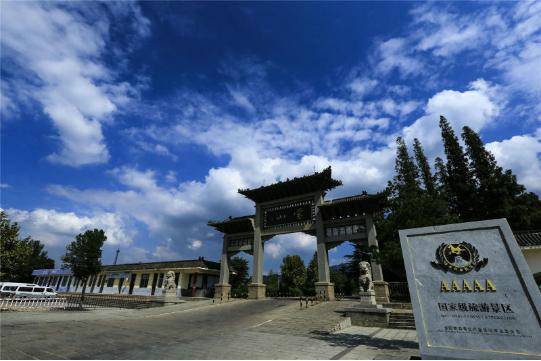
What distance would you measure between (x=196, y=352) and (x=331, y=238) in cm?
1934

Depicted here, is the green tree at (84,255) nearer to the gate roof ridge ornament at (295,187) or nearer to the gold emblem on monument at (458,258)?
the gate roof ridge ornament at (295,187)

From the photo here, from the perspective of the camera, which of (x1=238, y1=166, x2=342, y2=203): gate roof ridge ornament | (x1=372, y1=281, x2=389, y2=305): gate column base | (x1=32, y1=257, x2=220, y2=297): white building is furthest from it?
(x1=32, y1=257, x2=220, y2=297): white building

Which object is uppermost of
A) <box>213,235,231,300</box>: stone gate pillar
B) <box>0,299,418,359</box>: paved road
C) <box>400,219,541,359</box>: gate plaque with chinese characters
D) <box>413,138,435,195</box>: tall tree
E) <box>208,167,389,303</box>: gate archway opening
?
<box>413,138,435,195</box>: tall tree

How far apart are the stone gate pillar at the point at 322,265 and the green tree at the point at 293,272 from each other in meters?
14.7

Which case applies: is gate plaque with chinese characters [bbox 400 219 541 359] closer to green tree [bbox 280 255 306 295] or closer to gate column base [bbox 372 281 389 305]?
gate column base [bbox 372 281 389 305]

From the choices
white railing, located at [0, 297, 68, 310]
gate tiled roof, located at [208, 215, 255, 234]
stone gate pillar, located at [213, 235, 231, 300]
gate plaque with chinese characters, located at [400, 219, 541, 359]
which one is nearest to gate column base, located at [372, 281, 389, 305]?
gate tiled roof, located at [208, 215, 255, 234]

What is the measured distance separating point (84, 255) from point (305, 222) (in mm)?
19237

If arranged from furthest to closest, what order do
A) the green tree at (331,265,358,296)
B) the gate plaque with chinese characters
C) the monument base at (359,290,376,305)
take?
the green tree at (331,265,358,296), the monument base at (359,290,376,305), the gate plaque with chinese characters

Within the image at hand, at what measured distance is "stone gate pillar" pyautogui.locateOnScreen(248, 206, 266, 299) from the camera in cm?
2661

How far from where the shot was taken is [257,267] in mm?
27938

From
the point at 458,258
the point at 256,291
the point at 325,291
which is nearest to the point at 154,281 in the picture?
the point at 256,291

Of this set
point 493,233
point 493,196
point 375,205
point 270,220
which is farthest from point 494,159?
point 493,233

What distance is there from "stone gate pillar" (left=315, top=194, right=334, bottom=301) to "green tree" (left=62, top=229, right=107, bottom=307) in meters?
18.7

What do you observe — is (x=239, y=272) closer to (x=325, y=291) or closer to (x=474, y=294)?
(x=325, y=291)
